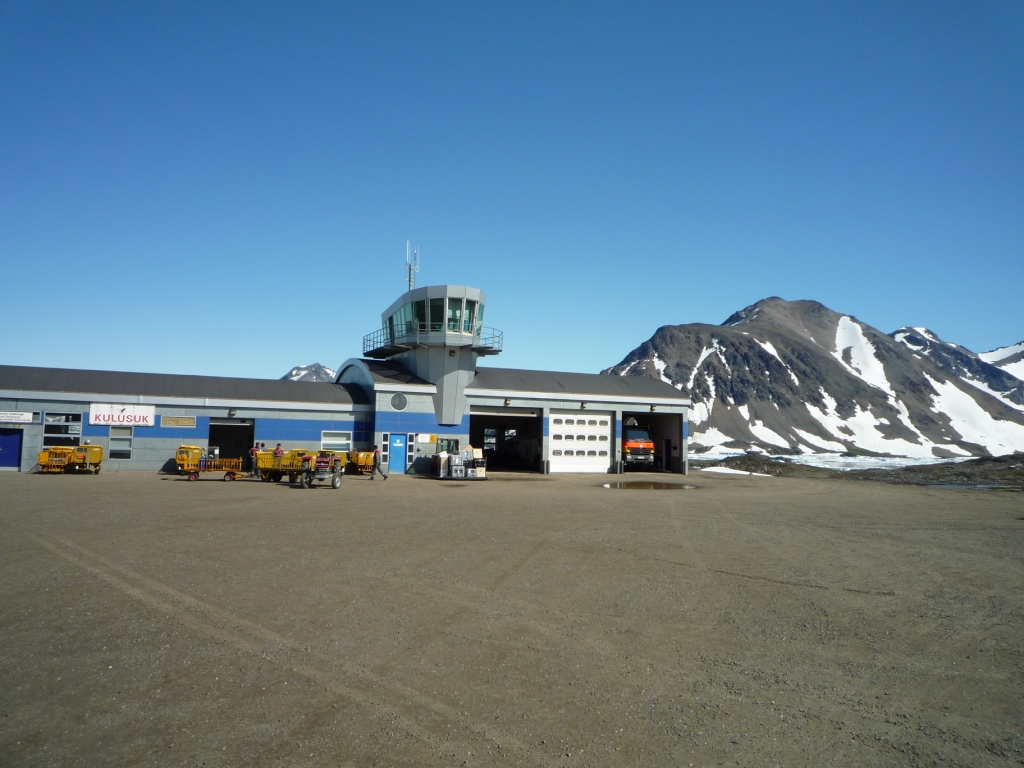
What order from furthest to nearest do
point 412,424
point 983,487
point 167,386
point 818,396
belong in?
point 818,396
point 412,424
point 167,386
point 983,487

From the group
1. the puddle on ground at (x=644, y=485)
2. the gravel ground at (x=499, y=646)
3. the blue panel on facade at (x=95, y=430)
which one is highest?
the blue panel on facade at (x=95, y=430)

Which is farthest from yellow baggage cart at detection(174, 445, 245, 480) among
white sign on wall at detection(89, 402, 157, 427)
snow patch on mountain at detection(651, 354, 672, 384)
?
snow patch on mountain at detection(651, 354, 672, 384)

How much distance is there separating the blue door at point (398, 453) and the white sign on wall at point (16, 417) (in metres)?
17.1

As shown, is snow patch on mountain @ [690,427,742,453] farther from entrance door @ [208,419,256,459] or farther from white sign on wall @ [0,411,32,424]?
white sign on wall @ [0,411,32,424]

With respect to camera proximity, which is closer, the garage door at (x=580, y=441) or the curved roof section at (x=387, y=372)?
the curved roof section at (x=387, y=372)

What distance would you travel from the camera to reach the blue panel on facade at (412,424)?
122 ft

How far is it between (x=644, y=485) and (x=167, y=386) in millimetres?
24882

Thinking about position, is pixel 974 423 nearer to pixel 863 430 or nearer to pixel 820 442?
pixel 863 430

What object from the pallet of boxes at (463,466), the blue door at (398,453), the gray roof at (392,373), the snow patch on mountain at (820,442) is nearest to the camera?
Result: the pallet of boxes at (463,466)

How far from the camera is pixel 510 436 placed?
2023 inches

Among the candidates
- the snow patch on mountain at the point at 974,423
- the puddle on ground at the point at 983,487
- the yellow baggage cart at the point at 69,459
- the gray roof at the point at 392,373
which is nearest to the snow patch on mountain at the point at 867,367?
the snow patch on mountain at the point at 974,423

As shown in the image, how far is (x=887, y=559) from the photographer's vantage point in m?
12.8

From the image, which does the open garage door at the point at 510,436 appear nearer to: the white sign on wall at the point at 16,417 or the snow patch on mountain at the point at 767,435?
the white sign on wall at the point at 16,417

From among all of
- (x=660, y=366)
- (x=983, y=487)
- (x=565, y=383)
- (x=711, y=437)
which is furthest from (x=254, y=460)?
(x=660, y=366)
